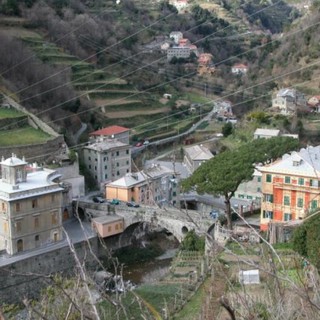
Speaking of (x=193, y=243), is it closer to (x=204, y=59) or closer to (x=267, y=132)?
(x=267, y=132)

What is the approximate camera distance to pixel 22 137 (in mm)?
23375

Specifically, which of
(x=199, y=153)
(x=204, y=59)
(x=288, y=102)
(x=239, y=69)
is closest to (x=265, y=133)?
(x=199, y=153)

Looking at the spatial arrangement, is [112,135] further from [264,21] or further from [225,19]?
[264,21]

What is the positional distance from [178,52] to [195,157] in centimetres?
2380

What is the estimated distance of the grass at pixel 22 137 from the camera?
2259 centimetres

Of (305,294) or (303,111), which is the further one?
(303,111)

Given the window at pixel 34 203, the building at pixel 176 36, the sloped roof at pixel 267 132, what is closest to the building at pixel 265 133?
the sloped roof at pixel 267 132

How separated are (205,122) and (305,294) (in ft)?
113

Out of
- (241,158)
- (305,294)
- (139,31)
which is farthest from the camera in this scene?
(139,31)

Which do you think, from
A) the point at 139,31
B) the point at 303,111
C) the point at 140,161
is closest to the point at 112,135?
the point at 140,161

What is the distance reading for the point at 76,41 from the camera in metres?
38.0

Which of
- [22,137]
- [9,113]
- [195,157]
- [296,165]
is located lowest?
[195,157]

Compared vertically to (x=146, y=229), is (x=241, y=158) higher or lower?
higher

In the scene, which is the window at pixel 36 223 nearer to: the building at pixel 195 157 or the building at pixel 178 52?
the building at pixel 195 157
